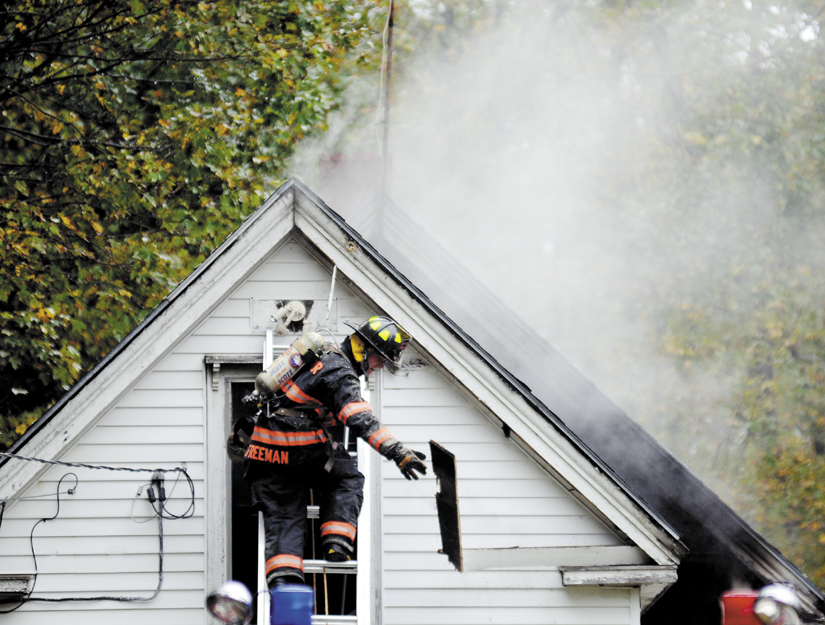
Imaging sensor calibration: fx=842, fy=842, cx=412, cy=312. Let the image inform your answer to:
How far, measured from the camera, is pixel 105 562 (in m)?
5.82

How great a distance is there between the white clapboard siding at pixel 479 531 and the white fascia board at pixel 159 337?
1.54m

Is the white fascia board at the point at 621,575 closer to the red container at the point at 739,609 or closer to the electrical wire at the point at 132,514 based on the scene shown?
the red container at the point at 739,609

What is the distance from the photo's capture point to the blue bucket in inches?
172

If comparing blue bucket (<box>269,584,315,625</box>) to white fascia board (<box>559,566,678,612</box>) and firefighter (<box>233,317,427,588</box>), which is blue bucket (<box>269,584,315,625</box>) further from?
white fascia board (<box>559,566,678,612</box>)

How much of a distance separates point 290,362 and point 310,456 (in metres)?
0.60

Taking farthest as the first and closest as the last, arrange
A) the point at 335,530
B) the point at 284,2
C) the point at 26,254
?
the point at 284,2, the point at 26,254, the point at 335,530

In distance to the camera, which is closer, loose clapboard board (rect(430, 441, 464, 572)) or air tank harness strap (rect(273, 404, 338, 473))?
loose clapboard board (rect(430, 441, 464, 572))

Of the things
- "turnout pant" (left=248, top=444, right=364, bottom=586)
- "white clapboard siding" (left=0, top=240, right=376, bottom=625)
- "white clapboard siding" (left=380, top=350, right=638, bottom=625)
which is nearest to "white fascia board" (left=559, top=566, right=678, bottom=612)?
"white clapboard siding" (left=380, top=350, right=638, bottom=625)

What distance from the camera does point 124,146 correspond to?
10.6 m

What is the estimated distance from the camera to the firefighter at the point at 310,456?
487 cm

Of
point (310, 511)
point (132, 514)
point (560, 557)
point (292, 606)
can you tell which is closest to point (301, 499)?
point (310, 511)

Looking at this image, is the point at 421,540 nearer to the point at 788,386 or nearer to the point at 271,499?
the point at 271,499

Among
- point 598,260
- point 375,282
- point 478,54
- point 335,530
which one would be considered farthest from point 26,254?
point 478,54

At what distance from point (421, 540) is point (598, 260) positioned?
1541 centimetres
